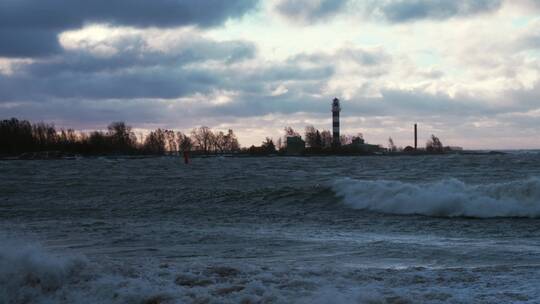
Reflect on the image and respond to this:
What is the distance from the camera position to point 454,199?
676 inches

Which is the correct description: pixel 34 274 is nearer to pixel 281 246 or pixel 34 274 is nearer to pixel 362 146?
pixel 281 246

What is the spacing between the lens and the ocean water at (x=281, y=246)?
6.08 m

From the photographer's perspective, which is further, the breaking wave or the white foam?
the breaking wave

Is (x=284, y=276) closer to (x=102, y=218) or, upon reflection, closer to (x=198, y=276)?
(x=198, y=276)

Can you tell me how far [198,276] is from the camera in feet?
21.7

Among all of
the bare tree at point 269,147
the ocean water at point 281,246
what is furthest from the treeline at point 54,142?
the ocean water at point 281,246

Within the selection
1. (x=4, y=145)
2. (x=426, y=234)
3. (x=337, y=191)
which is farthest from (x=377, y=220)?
(x=4, y=145)

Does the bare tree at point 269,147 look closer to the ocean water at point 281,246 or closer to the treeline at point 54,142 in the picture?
the treeline at point 54,142

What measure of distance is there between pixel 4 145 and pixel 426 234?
15595cm

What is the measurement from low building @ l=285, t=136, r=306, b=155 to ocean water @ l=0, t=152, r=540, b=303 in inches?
5153

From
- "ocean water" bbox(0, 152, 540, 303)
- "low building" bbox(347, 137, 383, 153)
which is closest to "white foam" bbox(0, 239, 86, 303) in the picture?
"ocean water" bbox(0, 152, 540, 303)

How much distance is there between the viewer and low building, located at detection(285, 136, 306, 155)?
154875 mm

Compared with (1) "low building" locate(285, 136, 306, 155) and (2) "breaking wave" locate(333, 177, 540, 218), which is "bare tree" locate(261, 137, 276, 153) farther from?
(2) "breaking wave" locate(333, 177, 540, 218)

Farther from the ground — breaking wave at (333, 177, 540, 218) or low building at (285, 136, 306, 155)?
low building at (285, 136, 306, 155)
